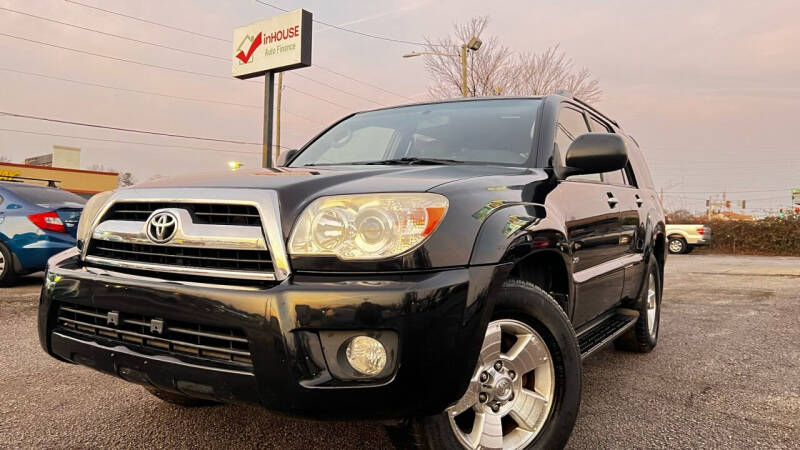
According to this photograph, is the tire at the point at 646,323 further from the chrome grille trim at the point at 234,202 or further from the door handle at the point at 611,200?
the chrome grille trim at the point at 234,202

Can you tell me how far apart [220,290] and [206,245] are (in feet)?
0.60

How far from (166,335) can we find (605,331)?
240cm

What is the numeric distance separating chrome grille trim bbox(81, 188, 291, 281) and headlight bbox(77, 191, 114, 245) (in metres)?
0.15

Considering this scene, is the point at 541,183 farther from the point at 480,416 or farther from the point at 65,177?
the point at 65,177

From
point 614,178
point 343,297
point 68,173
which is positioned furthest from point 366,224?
point 68,173

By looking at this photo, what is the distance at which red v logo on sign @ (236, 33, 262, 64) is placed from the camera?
71.2 ft

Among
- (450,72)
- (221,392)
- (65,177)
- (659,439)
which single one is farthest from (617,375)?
(65,177)

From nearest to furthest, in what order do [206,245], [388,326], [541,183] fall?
[388,326] → [206,245] → [541,183]

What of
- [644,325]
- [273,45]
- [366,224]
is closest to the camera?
[366,224]

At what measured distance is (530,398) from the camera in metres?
2.20

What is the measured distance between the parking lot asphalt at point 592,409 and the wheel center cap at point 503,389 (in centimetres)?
57

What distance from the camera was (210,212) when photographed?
1979 mm

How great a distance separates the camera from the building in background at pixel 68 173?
28.9 meters

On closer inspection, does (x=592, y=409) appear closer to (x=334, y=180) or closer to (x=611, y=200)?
(x=611, y=200)
